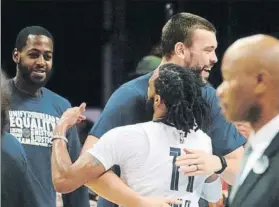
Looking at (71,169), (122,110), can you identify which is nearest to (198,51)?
(122,110)

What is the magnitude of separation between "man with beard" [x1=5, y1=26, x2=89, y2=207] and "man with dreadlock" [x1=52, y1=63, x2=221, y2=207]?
526 mm

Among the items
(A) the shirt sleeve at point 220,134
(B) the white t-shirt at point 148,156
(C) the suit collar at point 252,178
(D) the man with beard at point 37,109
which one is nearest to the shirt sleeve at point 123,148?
(B) the white t-shirt at point 148,156

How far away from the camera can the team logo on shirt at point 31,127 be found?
2203mm

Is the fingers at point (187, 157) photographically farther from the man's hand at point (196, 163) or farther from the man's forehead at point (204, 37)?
the man's forehead at point (204, 37)

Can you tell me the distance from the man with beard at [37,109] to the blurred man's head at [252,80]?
1.07 m

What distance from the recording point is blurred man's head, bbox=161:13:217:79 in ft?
6.13

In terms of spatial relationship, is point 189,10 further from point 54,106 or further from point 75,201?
point 75,201

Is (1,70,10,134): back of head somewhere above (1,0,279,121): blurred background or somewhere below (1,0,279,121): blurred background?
below

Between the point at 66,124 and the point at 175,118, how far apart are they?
335 millimetres

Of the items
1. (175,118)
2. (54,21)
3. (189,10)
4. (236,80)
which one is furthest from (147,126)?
(54,21)

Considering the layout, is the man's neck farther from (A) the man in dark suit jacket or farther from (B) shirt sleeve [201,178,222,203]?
(A) the man in dark suit jacket

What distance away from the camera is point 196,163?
1.60m

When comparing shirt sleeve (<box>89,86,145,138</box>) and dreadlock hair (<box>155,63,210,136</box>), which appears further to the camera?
shirt sleeve (<box>89,86,145,138</box>)

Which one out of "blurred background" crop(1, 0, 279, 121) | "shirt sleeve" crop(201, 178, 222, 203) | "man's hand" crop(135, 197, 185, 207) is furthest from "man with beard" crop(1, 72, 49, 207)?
"blurred background" crop(1, 0, 279, 121)
